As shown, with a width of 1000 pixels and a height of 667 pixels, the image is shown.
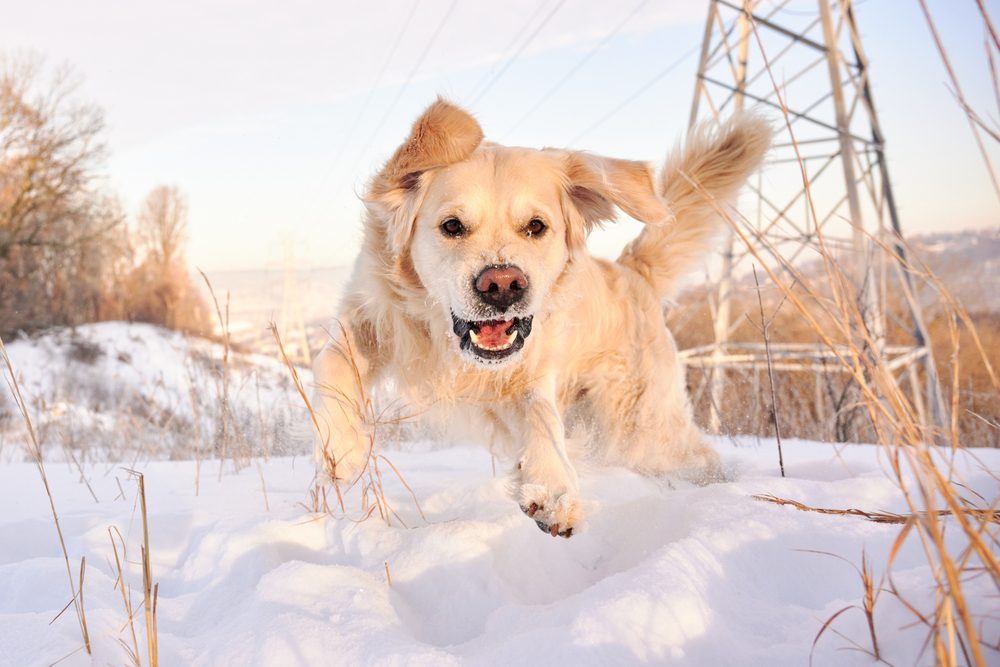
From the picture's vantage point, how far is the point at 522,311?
2521mm

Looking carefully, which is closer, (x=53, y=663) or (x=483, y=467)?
(x=53, y=663)

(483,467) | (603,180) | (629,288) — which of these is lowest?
(483,467)

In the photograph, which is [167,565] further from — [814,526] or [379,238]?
[814,526]

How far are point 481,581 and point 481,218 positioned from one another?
1.38 m

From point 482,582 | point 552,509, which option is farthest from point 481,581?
point 552,509

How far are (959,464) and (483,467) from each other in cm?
219

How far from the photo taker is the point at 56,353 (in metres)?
20.0

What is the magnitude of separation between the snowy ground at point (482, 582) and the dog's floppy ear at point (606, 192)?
4.00ft

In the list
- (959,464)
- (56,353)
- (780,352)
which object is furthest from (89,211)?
(959,464)

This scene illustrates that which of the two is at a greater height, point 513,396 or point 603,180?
point 603,180

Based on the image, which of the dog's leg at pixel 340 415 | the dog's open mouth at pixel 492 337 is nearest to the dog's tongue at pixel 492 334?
the dog's open mouth at pixel 492 337

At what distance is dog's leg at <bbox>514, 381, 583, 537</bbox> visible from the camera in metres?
2.08

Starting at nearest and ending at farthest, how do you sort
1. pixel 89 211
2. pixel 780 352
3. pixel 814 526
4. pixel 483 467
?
pixel 814 526, pixel 483 467, pixel 780 352, pixel 89 211

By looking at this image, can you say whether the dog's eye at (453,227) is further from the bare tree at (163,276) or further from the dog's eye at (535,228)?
the bare tree at (163,276)
